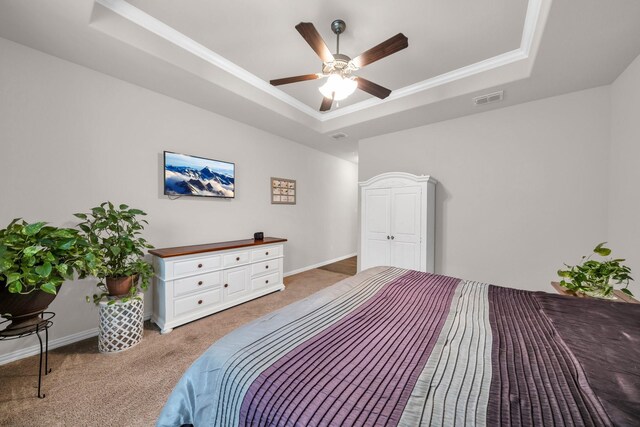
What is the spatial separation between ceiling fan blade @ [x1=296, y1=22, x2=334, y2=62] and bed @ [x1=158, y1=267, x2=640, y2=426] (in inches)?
69.3

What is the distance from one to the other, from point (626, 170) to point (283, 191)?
13.4 feet

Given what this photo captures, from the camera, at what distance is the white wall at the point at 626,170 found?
205cm

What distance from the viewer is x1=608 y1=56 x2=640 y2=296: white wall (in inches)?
80.7

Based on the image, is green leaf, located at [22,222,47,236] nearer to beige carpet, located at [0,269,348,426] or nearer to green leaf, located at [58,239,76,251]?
green leaf, located at [58,239,76,251]

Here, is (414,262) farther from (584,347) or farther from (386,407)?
(386,407)

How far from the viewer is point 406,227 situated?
3.23 metres

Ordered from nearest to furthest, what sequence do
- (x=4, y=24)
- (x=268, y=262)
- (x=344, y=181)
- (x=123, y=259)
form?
(x=4, y=24) < (x=123, y=259) < (x=268, y=262) < (x=344, y=181)

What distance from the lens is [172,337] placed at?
2.30 meters

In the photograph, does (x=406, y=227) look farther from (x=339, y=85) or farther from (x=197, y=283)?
(x=197, y=283)

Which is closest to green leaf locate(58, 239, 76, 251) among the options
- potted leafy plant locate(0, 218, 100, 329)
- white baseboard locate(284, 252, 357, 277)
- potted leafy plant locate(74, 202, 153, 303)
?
potted leafy plant locate(0, 218, 100, 329)

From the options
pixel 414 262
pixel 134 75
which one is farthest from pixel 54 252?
pixel 414 262

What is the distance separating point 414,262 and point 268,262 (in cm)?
200

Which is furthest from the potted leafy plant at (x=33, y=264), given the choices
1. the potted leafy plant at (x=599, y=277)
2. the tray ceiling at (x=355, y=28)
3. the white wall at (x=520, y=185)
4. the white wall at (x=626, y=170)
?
the white wall at (x=626, y=170)

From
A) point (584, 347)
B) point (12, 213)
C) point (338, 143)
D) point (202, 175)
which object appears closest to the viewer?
point (584, 347)
